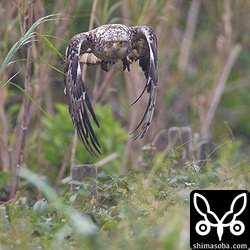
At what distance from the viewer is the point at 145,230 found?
3641 millimetres

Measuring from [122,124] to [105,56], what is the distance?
371cm

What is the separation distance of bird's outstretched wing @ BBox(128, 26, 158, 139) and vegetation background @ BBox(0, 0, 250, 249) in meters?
0.28

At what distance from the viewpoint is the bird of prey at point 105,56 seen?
199 inches

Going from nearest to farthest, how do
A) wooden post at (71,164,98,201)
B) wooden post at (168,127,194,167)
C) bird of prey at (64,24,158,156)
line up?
wooden post at (71,164,98,201)
bird of prey at (64,24,158,156)
wooden post at (168,127,194,167)

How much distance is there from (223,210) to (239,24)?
5.82 meters

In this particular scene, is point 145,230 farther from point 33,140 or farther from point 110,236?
point 33,140

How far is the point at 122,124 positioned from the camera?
941 centimetres

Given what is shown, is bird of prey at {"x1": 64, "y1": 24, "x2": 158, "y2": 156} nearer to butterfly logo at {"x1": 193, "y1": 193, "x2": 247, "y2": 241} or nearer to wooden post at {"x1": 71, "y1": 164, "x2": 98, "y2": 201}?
wooden post at {"x1": 71, "y1": 164, "x2": 98, "y2": 201}

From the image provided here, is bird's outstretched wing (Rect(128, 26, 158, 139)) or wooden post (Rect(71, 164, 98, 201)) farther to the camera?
bird's outstretched wing (Rect(128, 26, 158, 139))

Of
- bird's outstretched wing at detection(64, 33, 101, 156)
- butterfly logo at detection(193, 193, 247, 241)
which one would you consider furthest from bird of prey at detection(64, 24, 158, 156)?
butterfly logo at detection(193, 193, 247, 241)

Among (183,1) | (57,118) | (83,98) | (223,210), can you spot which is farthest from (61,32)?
(223,210)

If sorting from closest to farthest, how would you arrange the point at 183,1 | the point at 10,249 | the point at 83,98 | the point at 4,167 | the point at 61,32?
1. the point at 10,249
2. the point at 83,98
3. the point at 61,32
4. the point at 4,167
5. the point at 183,1

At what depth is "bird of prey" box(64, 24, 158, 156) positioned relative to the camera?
5055mm

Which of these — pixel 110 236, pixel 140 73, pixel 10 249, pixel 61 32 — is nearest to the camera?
pixel 10 249
